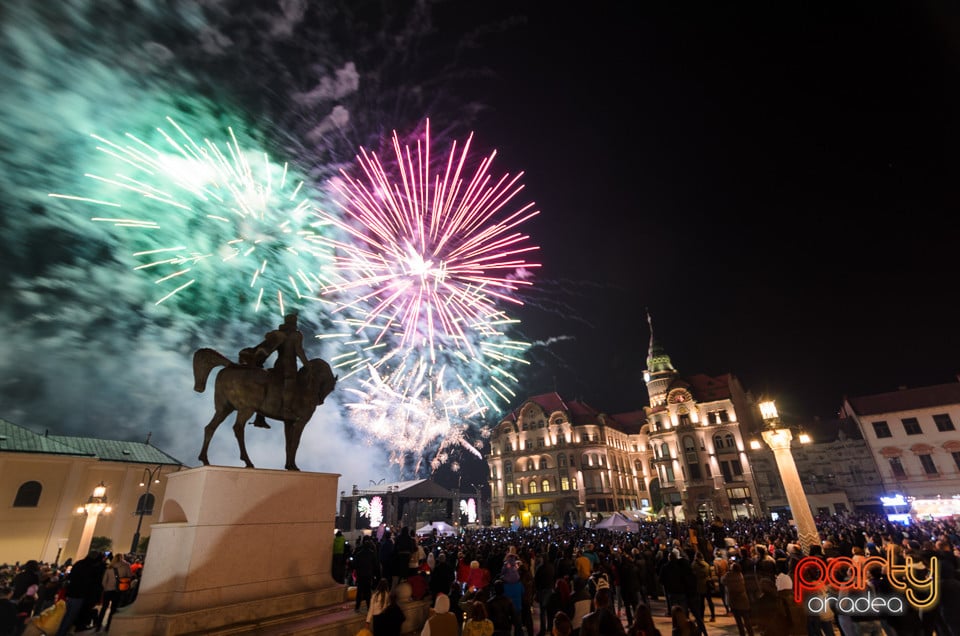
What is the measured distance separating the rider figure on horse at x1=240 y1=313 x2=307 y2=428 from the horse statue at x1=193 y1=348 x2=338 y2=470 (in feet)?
0.33

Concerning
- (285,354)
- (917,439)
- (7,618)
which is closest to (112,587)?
(7,618)

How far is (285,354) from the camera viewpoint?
8.75m

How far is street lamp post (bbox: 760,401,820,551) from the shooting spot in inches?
689

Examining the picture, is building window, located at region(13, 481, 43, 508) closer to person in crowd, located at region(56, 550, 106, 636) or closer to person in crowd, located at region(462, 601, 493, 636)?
person in crowd, located at region(56, 550, 106, 636)

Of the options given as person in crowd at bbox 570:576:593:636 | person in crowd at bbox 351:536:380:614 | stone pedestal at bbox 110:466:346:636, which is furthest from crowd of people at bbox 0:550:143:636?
person in crowd at bbox 570:576:593:636

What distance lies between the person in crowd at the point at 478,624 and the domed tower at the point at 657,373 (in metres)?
60.6

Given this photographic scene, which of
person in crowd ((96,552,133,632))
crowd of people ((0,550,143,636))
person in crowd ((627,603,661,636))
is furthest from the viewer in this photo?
person in crowd ((96,552,133,632))

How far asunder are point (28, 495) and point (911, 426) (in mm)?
76321

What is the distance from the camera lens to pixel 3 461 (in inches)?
1006

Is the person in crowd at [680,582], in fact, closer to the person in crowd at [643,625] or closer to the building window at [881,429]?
the person in crowd at [643,625]

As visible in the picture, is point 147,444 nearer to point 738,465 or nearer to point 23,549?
point 23,549

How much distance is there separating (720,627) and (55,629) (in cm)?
1391

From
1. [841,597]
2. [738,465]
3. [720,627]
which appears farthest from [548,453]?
[841,597]

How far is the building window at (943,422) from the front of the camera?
41062 mm
